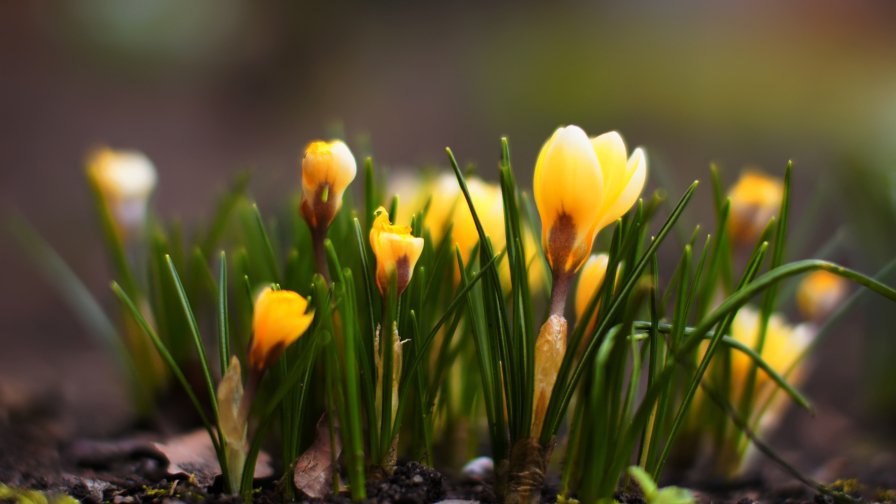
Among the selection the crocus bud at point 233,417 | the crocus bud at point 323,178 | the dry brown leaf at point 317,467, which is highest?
the crocus bud at point 323,178

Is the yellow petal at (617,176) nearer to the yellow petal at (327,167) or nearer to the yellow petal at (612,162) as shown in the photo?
the yellow petal at (612,162)

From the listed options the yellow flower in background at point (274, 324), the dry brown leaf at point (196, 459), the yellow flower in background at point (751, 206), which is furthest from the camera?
the yellow flower in background at point (751, 206)

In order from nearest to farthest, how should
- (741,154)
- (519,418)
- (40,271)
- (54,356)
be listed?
(519,418)
(54,356)
(40,271)
(741,154)

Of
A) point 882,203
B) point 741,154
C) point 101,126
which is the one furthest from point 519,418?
point 101,126

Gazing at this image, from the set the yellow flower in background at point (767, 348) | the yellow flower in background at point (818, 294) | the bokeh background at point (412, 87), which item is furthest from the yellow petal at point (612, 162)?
the bokeh background at point (412, 87)

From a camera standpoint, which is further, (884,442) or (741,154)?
Result: (741,154)

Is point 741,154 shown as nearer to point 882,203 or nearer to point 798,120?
point 798,120
